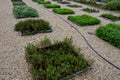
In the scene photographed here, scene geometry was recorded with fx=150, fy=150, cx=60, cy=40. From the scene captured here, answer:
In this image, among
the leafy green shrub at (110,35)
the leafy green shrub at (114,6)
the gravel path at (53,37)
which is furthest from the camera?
the leafy green shrub at (114,6)

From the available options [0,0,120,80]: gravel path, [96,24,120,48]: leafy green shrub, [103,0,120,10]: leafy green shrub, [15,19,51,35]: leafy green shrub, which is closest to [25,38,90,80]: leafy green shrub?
[0,0,120,80]: gravel path

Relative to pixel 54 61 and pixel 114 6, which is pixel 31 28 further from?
pixel 114 6

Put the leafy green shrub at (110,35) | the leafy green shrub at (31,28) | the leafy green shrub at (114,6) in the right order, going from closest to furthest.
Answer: the leafy green shrub at (110,35), the leafy green shrub at (31,28), the leafy green shrub at (114,6)

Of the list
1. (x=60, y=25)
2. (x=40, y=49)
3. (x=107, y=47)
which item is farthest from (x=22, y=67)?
(x=60, y=25)

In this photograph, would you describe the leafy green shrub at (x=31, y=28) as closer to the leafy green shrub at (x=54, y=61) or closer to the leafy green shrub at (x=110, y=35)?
the leafy green shrub at (x=54, y=61)

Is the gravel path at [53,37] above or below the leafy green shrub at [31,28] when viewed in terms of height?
below

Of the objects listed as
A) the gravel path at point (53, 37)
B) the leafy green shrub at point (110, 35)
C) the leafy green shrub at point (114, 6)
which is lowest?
the gravel path at point (53, 37)

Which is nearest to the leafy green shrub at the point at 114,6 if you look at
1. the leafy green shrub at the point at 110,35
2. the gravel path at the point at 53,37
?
A: the gravel path at the point at 53,37

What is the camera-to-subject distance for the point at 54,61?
3939mm

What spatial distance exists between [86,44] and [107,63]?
139 cm

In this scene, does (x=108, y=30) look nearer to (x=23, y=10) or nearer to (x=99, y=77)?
(x=99, y=77)

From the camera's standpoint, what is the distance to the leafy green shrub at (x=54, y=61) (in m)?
3.39

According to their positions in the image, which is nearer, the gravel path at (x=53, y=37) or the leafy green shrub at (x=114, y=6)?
the gravel path at (x=53, y=37)

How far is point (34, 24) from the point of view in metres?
6.77
